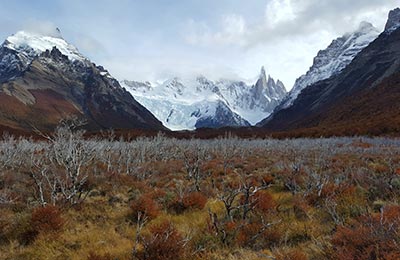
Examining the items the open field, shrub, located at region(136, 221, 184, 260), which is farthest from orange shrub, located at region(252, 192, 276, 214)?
shrub, located at region(136, 221, 184, 260)

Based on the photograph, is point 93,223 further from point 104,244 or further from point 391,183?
point 391,183

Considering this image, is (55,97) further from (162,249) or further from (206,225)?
(162,249)

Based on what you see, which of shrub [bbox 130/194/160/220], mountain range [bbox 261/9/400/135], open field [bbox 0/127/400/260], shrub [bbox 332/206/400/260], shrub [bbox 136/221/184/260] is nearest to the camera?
shrub [bbox 332/206/400/260]

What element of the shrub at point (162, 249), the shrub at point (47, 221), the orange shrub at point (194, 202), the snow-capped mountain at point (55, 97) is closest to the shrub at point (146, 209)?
the orange shrub at point (194, 202)

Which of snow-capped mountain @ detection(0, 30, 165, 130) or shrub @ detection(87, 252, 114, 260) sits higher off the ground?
snow-capped mountain @ detection(0, 30, 165, 130)

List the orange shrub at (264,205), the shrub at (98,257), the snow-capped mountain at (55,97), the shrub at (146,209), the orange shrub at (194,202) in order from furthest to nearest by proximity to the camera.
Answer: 1. the snow-capped mountain at (55,97)
2. the orange shrub at (194,202)
3. the shrub at (146,209)
4. the orange shrub at (264,205)
5. the shrub at (98,257)

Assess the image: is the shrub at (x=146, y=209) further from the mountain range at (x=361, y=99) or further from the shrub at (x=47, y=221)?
the mountain range at (x=361, y=99)

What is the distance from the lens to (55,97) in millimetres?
149250

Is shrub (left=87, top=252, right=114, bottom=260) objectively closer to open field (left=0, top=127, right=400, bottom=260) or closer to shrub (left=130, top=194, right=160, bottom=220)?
open field (left=0, top=127, right=400, bottom=260)

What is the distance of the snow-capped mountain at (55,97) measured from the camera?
390ft

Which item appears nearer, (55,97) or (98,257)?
(98,257)

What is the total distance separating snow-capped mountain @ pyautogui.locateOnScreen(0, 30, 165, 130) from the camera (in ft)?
390

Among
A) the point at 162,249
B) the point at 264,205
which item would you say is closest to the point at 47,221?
the point at 162,249

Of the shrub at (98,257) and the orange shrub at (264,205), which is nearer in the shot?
the shrub at (98,257)
